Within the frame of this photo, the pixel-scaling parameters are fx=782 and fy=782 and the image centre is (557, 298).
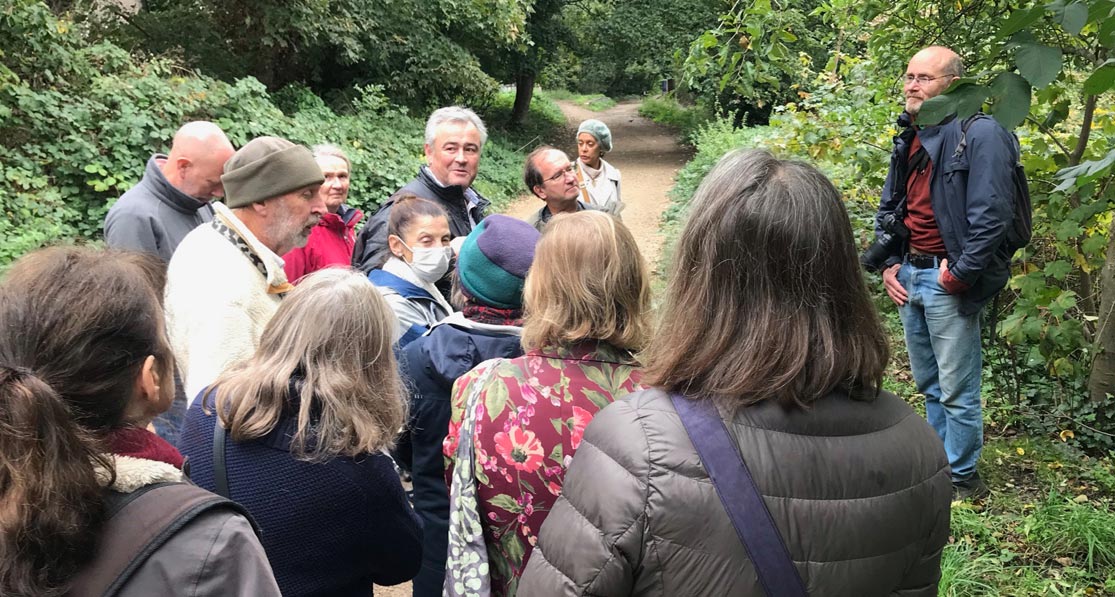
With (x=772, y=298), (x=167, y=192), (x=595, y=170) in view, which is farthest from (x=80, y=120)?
(x=772, y=298)

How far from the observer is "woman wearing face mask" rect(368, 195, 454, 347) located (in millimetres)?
3295

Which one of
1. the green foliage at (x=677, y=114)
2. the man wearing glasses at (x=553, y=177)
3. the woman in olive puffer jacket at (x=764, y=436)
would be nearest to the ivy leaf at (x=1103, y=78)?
the woman in olive puffer jacket at (x=764, y=436)

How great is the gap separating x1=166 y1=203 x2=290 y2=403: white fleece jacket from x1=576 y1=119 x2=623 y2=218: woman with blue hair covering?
9.81ft

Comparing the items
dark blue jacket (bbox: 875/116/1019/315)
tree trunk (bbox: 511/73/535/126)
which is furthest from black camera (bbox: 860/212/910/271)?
tree trunk (bbox: 511/73/535/126)

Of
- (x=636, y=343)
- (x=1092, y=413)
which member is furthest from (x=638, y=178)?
(x=636, y=343)

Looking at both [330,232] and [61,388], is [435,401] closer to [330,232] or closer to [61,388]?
[61,388]

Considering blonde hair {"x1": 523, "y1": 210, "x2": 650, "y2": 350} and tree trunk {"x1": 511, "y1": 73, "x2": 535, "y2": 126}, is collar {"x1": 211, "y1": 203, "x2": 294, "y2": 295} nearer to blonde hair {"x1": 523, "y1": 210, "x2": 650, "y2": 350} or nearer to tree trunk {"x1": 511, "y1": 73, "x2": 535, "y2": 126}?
blonde hair {"x1": 523, "y1": 210, "x2": 650, "y2": 350}

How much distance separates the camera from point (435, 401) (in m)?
2.41

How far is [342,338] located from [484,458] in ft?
1.55

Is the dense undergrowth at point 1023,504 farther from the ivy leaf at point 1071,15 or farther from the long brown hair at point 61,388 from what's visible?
the long brown hair at point 61,388

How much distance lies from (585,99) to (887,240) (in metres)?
40.3

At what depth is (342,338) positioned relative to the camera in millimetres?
1989

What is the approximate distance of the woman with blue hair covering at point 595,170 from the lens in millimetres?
5453

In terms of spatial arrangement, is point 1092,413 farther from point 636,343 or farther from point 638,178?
point 638,178
